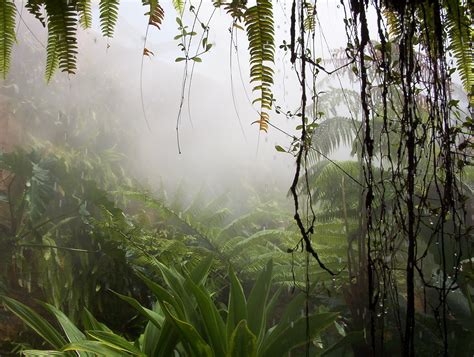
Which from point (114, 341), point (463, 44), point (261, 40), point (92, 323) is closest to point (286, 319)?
point (114, 341)

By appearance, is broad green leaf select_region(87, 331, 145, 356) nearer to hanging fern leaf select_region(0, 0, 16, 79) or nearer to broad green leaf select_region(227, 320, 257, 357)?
broad green leaf select_region(227, 320, 257, 357)

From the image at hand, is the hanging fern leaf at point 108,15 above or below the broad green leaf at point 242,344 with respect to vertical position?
above

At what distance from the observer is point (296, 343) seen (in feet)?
5.22

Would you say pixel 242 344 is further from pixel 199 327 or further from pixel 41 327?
pixel 41 327

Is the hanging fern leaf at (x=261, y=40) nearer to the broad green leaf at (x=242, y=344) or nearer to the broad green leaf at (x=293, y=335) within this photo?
the broad green leaf at (x=242, y=344)

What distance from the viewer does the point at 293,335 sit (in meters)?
1.60

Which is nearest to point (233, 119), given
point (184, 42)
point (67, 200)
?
point (67, 200)

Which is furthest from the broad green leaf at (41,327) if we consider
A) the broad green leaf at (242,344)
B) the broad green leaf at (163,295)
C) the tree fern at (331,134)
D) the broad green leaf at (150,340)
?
the tree fern at (331,134)

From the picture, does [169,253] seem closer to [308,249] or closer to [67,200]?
[67,200]

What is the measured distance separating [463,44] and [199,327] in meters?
1.33

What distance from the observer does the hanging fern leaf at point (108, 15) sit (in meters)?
0.74

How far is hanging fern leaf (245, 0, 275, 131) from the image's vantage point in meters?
0.63

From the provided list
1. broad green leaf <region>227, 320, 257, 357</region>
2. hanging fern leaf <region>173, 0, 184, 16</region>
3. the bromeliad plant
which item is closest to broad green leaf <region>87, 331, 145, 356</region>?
the bromeliad plant

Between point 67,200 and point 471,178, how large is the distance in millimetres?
3139
